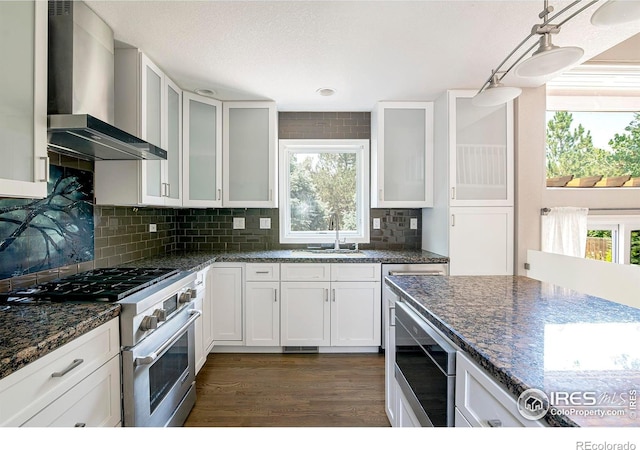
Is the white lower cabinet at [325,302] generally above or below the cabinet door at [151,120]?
below

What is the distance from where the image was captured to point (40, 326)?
41.9 inches

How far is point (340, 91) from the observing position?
271cm

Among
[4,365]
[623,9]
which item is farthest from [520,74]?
[4,365]

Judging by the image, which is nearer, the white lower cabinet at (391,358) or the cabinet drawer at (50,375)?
the cabinet drawer at (50,375)

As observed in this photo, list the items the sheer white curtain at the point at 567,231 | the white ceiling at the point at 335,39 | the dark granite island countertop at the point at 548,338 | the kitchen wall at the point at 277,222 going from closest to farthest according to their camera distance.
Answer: the dark granite island countertop at the point at 548,338, the white ceiling at the point at 335,39, the sheer white curtain at the point at 567,231, the kitchen wall at the point at 277,222

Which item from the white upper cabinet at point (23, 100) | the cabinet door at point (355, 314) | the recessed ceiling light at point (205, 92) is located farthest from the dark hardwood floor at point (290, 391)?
the recessed ceiling light at point (205, 92)

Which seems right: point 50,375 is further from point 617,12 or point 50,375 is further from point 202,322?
point 617,12

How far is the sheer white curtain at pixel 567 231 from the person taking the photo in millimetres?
2666

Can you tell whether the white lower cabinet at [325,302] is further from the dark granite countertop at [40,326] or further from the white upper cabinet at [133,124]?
the dark granite countertop at [40,326]

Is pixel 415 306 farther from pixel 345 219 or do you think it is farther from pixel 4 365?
pixel 345 219

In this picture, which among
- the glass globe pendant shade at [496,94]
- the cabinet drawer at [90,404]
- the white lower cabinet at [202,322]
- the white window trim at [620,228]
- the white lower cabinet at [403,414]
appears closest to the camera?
the cabinet drawer at [90,404]

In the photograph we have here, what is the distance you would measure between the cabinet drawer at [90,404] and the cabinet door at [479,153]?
8.55ft

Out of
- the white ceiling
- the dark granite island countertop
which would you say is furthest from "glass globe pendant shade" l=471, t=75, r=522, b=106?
the dark granite island countertop

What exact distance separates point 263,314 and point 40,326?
1789 millimetres
